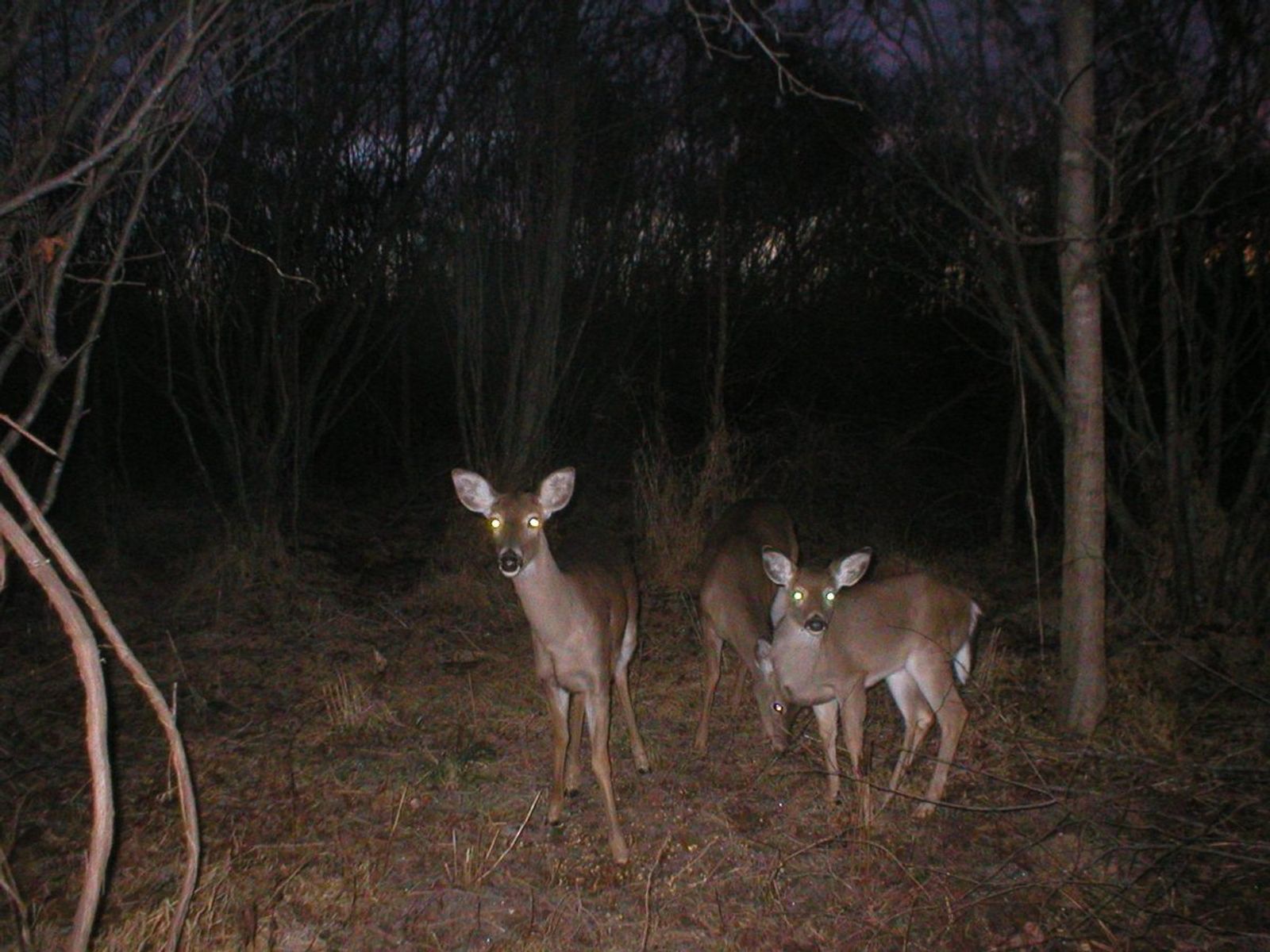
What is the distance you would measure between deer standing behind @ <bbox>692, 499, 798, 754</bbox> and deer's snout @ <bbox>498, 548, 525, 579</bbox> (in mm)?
1612

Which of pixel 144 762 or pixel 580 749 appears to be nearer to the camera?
pixel 144 762

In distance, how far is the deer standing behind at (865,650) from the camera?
5094 mm

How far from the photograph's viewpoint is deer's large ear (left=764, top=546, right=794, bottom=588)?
5402 millimetres

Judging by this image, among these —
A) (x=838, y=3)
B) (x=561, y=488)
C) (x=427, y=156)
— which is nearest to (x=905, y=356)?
(x=427, y=156)

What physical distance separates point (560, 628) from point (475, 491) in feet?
2.96

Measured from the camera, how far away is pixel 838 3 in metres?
5.66

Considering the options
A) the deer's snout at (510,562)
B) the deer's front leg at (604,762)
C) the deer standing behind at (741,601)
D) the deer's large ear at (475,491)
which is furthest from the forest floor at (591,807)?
the deer's large ear at (475,491)

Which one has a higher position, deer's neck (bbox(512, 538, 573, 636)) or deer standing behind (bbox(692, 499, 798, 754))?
deer's neck (bbox(512, 538, 573, 636))

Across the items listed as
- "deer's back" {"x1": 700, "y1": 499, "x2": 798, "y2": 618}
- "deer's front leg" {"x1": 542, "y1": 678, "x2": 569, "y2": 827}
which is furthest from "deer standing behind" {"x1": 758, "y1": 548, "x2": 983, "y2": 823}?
"deer's front leg" {"x1": 542, "y1": 678, "x2": 569, "y2": 827}

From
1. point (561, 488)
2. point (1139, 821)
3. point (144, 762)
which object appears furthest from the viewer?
point (561, 488)

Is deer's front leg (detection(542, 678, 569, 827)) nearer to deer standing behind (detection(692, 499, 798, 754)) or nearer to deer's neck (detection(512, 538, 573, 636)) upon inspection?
deer's neck (detection(512, 538, 573, 636))

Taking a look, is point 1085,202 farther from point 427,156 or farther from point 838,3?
point 427,156

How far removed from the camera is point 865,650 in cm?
516

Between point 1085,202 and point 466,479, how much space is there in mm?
3259
